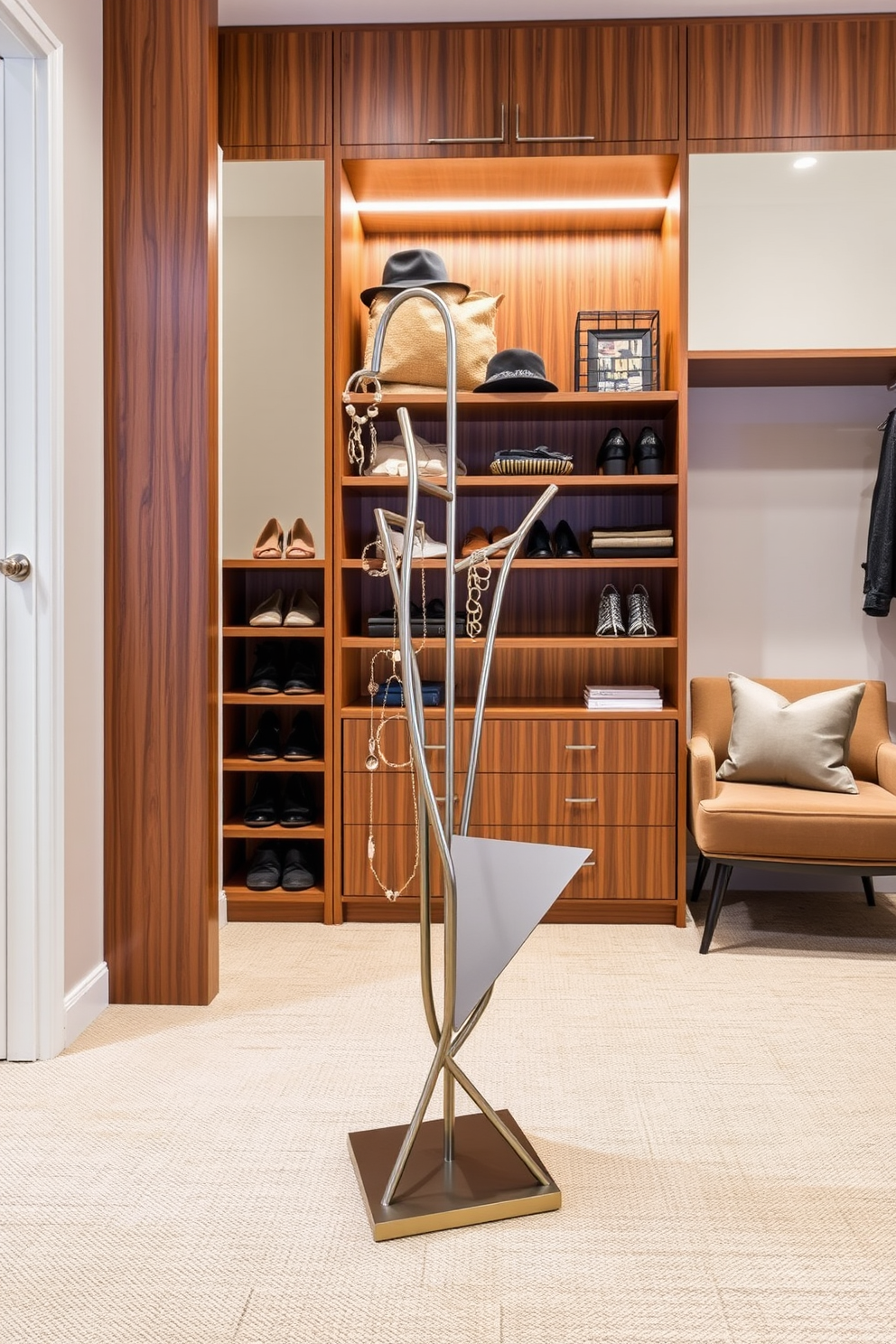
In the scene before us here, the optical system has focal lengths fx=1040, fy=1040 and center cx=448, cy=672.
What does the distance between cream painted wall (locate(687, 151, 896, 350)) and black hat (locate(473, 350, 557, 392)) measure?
497mm

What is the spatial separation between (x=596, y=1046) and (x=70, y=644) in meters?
1.50

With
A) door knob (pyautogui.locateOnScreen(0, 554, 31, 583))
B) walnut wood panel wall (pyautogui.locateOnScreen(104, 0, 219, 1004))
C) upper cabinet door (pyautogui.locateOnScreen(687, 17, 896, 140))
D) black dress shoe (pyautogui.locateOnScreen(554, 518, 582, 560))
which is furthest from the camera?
black dress shoe (pyautogui.locateOnScreen(554, 518, 582, 560))

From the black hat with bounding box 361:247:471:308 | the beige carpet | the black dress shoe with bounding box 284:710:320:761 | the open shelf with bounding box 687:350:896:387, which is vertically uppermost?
the black hat with bounding box 361:247:471:308

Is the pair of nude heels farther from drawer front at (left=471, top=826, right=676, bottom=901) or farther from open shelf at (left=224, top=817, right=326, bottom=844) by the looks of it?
drawer front at (left=471, top=826, right=676, bottom=901)

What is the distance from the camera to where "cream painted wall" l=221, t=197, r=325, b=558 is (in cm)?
329

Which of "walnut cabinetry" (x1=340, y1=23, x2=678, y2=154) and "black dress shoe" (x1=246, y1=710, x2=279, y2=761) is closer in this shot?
"walnut cabinetry" (x1=340, y1=23, x2=678, y2=154)

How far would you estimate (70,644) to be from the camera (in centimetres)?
236

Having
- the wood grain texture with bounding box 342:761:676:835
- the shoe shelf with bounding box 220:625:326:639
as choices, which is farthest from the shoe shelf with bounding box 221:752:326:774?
the shoe shelf with bounding box 220:625:326:639

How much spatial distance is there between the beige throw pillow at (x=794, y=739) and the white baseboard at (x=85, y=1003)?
1988 mm

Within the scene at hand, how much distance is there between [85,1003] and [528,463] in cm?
200

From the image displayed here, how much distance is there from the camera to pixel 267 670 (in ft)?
11.1

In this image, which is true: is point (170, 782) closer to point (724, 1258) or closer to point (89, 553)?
point (89, 553)

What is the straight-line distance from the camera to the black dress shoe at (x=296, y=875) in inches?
131

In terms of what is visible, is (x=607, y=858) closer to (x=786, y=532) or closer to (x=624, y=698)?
(x=624, y=698)
